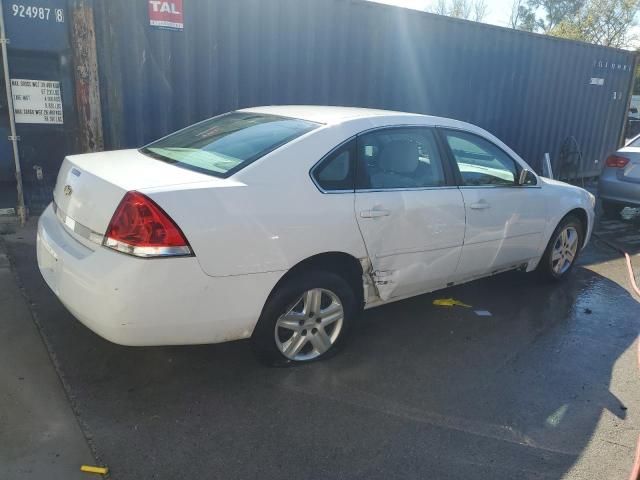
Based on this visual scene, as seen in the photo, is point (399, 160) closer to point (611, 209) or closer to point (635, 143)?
point (635, 143)

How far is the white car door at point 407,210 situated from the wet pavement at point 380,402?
518mm

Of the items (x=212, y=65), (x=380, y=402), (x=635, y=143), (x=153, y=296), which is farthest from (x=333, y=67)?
(x=153, y=296)

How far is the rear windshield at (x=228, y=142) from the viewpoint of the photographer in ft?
10.3

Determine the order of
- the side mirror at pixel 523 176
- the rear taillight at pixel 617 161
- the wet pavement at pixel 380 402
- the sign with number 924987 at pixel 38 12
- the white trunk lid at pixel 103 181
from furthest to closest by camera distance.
A: the rear taillight at pixel 617 161, the sign with number 924987 at pixel 38 12, the side mirror at pixel 523 176, the white trunk lid at pixel 103 181, the wet pavement at pixel 380 402

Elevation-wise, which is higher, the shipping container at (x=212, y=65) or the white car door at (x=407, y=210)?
the shipping container at (x=212, y=65)

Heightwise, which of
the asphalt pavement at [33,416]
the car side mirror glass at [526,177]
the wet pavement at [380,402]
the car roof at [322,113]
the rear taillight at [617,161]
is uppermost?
the car roof at [322,113]

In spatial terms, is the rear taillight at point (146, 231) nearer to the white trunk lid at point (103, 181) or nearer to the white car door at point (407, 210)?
the white trunk lid at point (103, 181)

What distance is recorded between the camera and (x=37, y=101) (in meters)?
5.82

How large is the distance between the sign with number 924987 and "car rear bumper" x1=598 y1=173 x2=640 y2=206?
7.32m

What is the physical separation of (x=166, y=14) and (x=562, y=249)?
4.73 metres

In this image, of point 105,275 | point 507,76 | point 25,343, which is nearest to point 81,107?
point 25,343

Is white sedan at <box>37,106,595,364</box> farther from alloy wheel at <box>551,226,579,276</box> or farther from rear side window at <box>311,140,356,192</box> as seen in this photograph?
alloy wheel at <box>551,226,579,276</box>

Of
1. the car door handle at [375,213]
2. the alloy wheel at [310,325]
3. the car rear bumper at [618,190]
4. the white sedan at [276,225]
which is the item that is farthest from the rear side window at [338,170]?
the car rear bumper at [618,190]

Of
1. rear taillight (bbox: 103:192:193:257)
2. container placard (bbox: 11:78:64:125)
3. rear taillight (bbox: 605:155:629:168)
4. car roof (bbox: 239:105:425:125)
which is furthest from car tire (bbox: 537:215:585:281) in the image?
container placard (bbox: 11:78:64:125)
